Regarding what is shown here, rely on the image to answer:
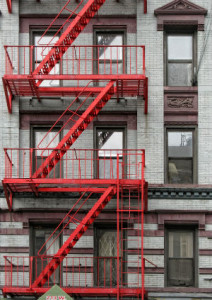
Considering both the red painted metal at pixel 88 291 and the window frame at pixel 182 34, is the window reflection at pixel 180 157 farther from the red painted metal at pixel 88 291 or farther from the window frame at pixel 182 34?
the red painted metal at pixel 88 291

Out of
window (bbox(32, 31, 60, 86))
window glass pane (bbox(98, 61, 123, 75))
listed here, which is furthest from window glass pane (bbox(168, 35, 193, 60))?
window (bbox(32, 31, 60, 86))

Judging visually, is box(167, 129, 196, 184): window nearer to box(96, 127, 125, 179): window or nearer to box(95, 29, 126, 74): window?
box(96, 127, 125, 179): window

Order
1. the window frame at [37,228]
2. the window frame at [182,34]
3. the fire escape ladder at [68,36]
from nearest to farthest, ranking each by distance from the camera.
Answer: the fire escape ladder at [68,36] → the window frame at [37,228] → the window frame at [182,34]

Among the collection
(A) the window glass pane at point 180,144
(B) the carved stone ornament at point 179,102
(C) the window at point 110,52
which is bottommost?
(A) the window glass pane at point 180,144

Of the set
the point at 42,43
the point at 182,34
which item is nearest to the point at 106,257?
the point at 42,43

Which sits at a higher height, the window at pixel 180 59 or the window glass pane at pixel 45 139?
the window at pixel 180 59

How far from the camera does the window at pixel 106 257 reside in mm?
18641

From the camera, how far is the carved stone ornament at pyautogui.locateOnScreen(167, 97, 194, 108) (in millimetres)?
19141

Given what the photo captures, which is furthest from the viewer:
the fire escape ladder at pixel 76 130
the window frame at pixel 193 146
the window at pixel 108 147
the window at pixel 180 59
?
the window at pixel 180 59

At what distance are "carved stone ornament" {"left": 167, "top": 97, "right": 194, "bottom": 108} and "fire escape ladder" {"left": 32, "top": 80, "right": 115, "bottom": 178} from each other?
1824mm

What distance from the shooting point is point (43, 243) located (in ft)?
62.2

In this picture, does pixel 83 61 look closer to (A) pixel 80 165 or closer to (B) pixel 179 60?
(B) pixel 179 60

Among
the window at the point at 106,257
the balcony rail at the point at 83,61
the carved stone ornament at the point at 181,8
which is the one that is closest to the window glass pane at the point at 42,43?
A: the balcony rail at the point at 83,61

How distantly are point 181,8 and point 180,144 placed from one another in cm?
385
